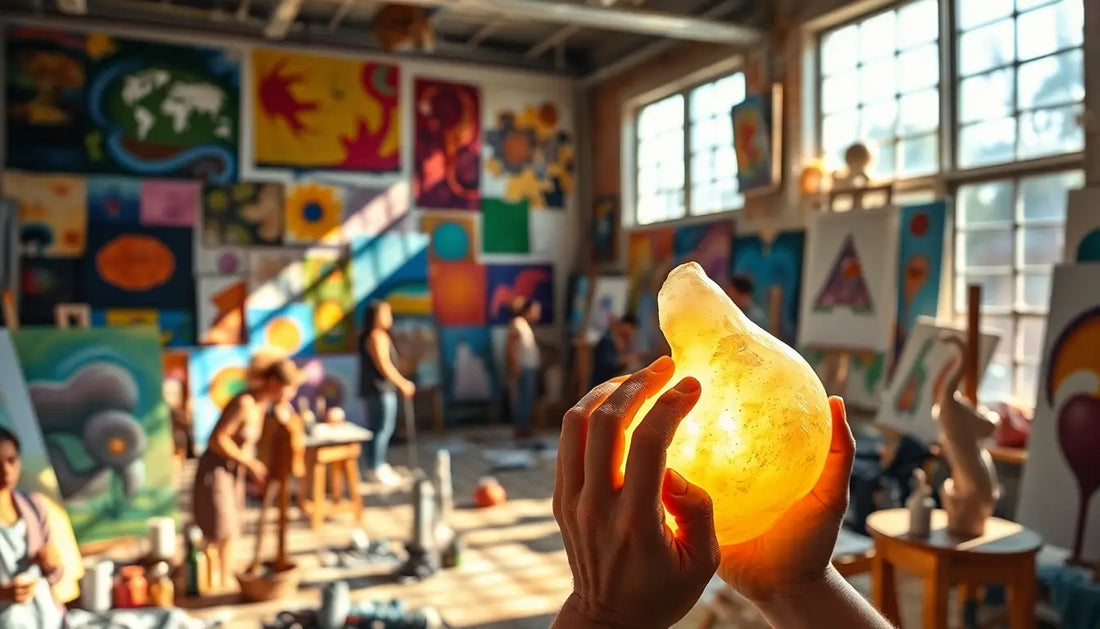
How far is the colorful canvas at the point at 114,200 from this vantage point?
760 centimetres

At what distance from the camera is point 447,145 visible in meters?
8.99

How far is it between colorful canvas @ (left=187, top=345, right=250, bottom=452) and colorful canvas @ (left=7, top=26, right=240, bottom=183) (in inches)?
66.6

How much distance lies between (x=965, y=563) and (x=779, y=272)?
13.7 feet

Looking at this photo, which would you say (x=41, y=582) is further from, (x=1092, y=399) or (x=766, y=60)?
(x=766, y=60)

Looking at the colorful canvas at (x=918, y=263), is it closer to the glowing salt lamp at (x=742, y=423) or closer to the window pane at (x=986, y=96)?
the window pane at (x=986, y=96)

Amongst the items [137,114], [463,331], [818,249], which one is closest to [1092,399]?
[818,249]

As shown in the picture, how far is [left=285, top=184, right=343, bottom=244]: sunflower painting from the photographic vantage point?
8289 mm

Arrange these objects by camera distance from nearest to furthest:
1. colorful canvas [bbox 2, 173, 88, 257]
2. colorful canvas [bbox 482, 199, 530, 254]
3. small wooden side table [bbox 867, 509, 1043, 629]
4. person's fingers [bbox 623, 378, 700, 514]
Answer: person's fingers [bbox 623, 378, 700, 514], small wooden side table [bbox 867, 509, 1043, 629], colorful canvas [bbox 2, 173, 88, 257], colorful canvas [bbox 482, 199, 530, 254]

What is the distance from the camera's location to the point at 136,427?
4664 mm

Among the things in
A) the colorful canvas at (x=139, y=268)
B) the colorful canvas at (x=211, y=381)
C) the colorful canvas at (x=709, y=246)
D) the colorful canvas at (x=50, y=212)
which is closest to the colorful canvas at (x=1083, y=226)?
the colorful canvas at (x=709, y=246)

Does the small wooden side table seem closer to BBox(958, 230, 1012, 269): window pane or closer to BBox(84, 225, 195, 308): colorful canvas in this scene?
BBox(958, 230, 1012, 269): window pane

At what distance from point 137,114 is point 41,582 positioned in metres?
6.10

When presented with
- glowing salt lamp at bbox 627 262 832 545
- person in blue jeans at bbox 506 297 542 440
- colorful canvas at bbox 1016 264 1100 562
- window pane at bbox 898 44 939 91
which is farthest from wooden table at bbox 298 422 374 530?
glowing salt lamp at bbox 627 262 832 545

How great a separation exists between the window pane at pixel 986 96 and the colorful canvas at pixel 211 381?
19.5ft
